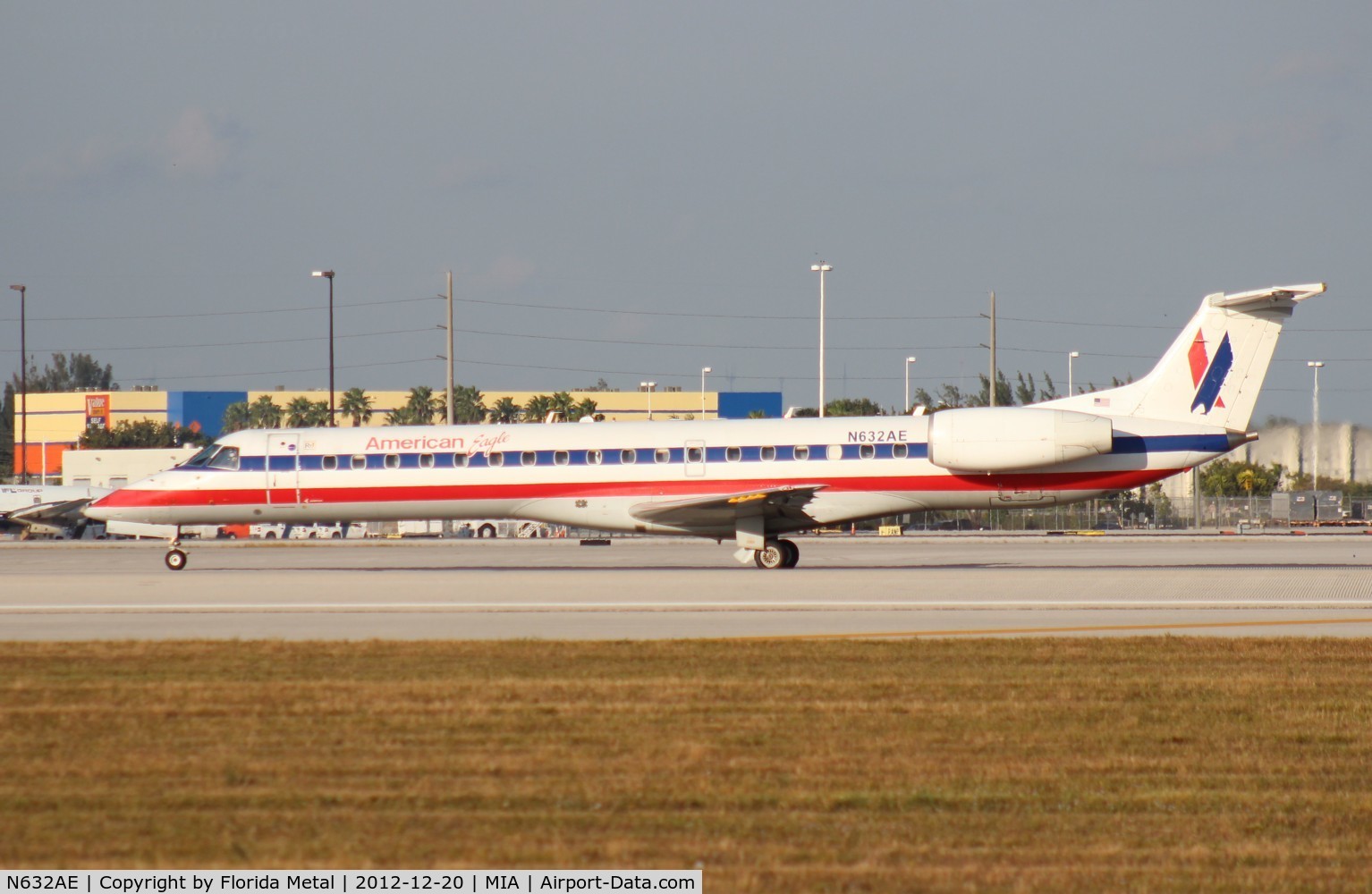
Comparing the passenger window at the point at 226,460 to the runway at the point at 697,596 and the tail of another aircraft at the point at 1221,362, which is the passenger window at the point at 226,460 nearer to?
the runway at the point at 697,596

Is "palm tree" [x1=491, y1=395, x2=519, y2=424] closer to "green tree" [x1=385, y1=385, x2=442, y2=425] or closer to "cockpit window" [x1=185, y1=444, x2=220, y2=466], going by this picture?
"green tree" [x1=385, y1=385, x2=442, y2=425]

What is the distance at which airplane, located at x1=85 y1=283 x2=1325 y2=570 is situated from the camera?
2705 centimetres

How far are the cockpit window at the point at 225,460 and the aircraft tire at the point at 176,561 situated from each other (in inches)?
77.4

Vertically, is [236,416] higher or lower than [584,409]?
lower

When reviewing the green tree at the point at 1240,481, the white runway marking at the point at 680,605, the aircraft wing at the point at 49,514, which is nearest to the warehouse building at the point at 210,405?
the green tree at the point at 1240,481

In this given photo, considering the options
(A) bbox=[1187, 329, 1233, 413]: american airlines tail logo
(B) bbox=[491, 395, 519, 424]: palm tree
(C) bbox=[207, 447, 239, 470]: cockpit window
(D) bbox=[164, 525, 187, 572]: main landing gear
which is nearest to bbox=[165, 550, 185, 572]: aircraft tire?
(D) bbox=[164, 525, 187, 572]: main landing gear

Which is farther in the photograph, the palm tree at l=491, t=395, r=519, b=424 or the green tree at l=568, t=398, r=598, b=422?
the palm tree at l=491, t=395, r=519, b=424

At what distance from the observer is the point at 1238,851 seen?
22.2 ft

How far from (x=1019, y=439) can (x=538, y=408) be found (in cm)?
7694

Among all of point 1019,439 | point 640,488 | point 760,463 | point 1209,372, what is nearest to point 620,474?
point 640,488

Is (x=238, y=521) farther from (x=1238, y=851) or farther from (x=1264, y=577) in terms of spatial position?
(x=1238, y=851)

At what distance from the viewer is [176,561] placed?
96.6 ft

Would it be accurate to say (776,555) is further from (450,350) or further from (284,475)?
(450,350)

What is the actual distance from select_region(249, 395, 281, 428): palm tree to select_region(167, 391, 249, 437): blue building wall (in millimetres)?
5359
